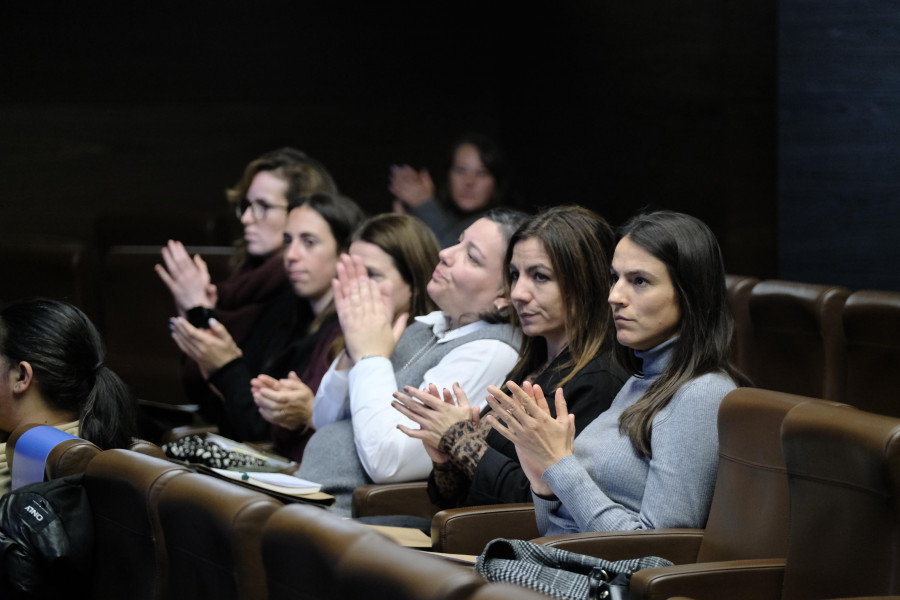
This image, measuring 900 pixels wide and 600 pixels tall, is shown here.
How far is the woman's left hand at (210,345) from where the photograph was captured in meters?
3.75

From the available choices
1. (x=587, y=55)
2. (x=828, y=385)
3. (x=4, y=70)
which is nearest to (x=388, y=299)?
(x=828, y=385)

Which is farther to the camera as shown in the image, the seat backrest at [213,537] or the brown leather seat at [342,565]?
the seat backrest at [213,537]

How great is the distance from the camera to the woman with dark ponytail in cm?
235

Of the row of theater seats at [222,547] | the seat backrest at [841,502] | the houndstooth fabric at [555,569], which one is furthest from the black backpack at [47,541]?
the seat backrest at [841,502]

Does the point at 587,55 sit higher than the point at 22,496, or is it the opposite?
the point at 587,55

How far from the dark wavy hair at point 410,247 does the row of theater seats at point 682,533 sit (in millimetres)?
1324

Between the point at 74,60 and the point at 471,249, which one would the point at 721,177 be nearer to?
the point at 471,249

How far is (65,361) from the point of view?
2367 millimetres

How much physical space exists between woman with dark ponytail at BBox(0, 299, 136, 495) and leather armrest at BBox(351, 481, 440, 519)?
0.60m

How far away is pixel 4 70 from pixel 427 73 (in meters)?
2.42

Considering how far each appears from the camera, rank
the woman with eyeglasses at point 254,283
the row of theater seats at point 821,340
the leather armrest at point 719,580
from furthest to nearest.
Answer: the woman with eyeglasses at point 254,283, the row of theater seats at point 821,340, the leather armrest at point 719,580

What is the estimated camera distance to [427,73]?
665 centimetres

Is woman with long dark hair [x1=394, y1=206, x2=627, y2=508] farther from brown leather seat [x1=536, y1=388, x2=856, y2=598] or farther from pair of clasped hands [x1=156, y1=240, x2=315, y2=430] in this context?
pair of clasped hands [x1=156, y1=240, x2=315, y2=430]

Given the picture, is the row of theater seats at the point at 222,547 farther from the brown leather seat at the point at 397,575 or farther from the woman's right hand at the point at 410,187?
the woman's right hand at the point at 410,187
